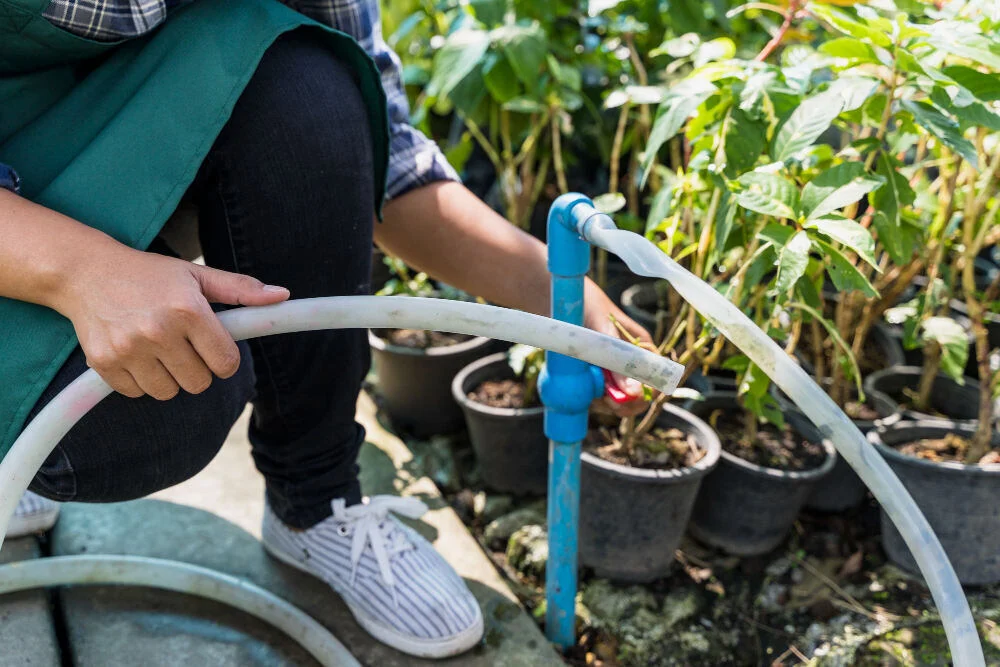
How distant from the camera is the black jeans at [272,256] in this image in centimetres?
82

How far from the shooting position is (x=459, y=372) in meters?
1.69

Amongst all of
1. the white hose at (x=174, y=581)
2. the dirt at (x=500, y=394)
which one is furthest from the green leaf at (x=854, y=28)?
the white hose at (x=174, y=581)

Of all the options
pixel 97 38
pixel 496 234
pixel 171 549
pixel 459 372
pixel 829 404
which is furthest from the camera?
pixel 459 372

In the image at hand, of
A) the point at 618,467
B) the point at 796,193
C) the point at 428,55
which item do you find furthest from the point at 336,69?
the point at 428,55

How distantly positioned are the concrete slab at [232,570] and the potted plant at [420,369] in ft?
0.70

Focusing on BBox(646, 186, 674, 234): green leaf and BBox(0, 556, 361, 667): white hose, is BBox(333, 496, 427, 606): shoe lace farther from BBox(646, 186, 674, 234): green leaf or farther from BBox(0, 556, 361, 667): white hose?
BBox(646, 186, 674, 234): green leaf

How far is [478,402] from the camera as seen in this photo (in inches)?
59.9

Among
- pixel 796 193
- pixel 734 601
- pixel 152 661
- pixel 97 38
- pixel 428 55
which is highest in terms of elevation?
pixel 97 38

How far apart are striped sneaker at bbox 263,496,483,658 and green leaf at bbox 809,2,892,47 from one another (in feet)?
2.49

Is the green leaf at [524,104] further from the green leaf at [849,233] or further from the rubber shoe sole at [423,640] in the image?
the rubber shoe sole at [423,640]

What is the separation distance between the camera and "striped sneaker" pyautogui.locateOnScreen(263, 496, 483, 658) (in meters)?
1.04

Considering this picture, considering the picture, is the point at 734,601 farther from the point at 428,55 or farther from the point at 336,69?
the point at 428,55

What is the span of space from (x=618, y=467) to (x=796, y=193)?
1.52 feet

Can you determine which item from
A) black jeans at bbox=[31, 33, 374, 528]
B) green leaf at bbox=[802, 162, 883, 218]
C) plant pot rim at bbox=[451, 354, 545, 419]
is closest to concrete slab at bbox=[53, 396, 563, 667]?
plant pot rim at bbox=[451, 354, 545, 419]
